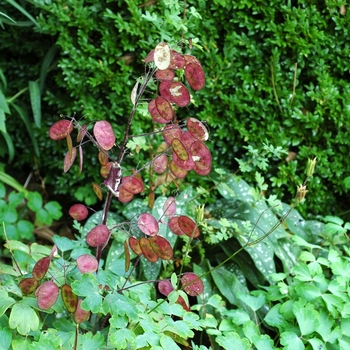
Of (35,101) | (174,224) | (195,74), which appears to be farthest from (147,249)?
(35,101)

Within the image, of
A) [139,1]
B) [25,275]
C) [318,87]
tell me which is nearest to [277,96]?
[318,87]

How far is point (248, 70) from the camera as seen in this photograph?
259 cm

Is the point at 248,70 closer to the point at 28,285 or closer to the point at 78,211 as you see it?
the point at 78,211

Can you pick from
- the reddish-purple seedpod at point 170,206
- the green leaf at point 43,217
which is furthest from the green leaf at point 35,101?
the reddish-purple seedpod at point 170,206

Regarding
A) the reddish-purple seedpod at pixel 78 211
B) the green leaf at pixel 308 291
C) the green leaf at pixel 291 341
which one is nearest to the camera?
the reddish-purple seedpod at pixel 78 211

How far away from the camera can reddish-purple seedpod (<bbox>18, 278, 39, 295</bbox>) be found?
1519mm

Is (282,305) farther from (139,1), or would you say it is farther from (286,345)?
(139,1)

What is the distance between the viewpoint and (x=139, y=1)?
253cm

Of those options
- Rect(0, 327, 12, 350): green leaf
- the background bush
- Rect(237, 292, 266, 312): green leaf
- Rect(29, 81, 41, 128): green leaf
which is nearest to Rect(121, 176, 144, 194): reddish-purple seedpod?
Rect(0, 327, 12, 350): green leaf

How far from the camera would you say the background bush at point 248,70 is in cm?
255

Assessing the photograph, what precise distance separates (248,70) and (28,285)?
148cm

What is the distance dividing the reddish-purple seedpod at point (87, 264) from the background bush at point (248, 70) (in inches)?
45.3

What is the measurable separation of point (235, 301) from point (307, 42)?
3.85 feet

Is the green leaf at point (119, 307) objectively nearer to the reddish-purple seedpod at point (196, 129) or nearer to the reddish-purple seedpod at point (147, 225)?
the reddish-purple seedpod at point (147, 225)
